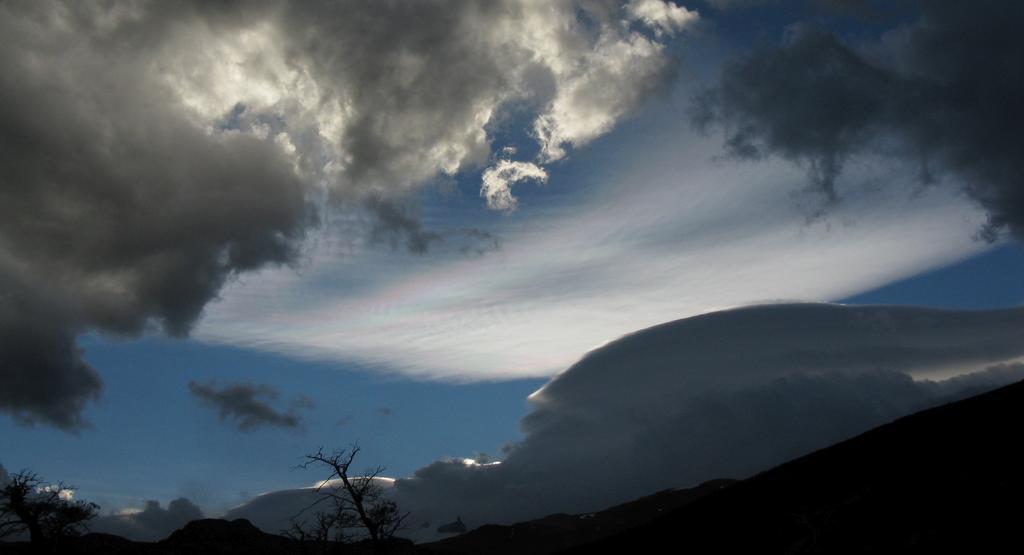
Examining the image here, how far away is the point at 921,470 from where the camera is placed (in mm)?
24984

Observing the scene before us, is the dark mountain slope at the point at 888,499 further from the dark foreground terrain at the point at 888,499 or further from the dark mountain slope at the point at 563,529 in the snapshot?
the dark mountain slope at the point at 563,529

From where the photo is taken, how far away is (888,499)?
2359 centimetres

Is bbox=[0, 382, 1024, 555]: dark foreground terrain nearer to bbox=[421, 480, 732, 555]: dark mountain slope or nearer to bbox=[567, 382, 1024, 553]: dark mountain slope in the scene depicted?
bbox=[567, 382, 1024, 553]: dark mountain slope

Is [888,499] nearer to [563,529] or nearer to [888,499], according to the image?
[888,499]

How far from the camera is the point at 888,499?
2359cm

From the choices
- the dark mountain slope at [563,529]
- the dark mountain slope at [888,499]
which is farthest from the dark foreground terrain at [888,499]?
the dark mountain slope at [563,529]

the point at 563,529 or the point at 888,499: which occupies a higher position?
the point at 888,499

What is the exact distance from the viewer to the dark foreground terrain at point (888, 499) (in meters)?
19.2

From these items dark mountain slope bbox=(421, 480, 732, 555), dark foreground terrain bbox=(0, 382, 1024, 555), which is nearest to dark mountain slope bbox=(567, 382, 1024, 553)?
dark foreground terrain bbox=(0, 382, 1024, 555)

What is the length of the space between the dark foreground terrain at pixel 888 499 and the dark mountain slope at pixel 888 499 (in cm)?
6

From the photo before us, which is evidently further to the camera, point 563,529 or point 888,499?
point 563,529

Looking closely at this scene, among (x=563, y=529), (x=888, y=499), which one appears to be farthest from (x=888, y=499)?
(x=563, y=529)

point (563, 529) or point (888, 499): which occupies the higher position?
point (888, 499)

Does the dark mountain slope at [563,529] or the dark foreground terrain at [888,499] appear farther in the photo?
the dark mountain slope at [563,529]
